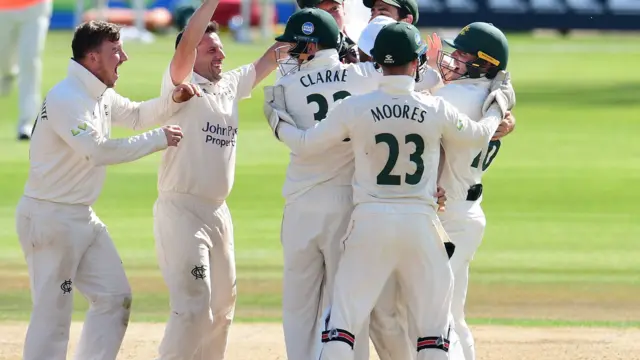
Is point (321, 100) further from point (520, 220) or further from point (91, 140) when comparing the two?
point (520, 220)

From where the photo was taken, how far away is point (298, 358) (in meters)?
7.48

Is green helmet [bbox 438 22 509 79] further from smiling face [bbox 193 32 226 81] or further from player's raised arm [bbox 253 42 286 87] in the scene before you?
smiling face [bbox 193 32 226 81]

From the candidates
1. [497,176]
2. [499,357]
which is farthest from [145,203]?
[499,357]

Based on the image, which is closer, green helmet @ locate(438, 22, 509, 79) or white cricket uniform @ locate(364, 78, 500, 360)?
white cricket uniform @ locate(364, 78, 500, 360)

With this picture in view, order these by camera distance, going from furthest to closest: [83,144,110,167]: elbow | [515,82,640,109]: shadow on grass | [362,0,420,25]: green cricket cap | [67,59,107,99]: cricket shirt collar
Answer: [515,82,640,109]: shadow on grass < [362,0,420,25]: green cricket cap < [67,59,107,99]: cricket shirt collar < [83,144,110,167]: elbow

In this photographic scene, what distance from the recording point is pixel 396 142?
693 centimetres

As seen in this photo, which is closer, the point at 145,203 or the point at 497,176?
the point at 145,203

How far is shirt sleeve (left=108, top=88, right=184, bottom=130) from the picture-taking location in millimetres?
7887

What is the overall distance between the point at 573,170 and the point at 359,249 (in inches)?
402

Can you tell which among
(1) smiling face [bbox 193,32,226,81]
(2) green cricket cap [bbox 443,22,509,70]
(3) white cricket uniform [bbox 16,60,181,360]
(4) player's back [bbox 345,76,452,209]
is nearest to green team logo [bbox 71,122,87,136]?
(3) white cricket uniform [bbox 16,60,181,360]

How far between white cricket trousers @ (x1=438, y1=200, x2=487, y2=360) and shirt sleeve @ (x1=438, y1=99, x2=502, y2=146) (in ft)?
1.82

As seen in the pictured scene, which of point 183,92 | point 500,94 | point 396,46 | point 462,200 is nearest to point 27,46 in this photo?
point 183,92

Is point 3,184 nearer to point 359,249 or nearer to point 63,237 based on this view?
point 63,237

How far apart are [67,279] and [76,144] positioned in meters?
0.74
